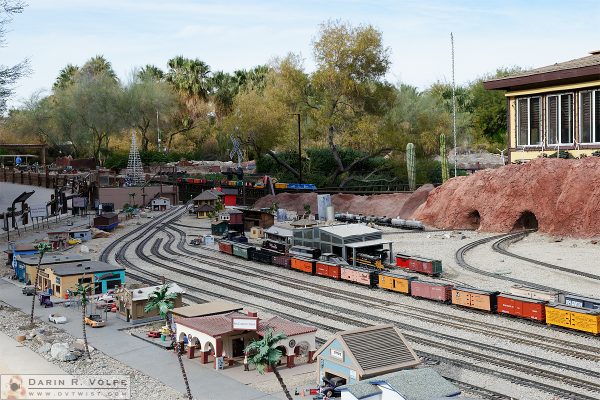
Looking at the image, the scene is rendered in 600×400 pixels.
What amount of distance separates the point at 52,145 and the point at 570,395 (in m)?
127

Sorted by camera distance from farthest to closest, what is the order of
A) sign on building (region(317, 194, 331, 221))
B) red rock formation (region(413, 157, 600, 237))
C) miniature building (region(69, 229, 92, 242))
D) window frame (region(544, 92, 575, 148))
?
sign on building (region(317, 194, 331, 221)), miniature building (region(69, 229, 92, 242)), window frame (region(544, 92, 575, 148)), red rock formation (region(413, 157, 600, 237))

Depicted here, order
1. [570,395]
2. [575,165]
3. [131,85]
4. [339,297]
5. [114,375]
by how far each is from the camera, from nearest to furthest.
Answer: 1. [570,395]
2. [114,375]
3. [339,297]
4. [575,165]
5. [131,85]

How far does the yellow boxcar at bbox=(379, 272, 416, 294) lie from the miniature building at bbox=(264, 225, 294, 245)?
11.4 meters

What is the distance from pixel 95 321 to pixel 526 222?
124 ft

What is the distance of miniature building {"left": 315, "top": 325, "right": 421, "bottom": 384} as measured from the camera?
21.6 meters

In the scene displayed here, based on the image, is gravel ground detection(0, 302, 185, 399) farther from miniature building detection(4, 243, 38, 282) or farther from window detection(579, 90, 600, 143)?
window detection(579, 90, 600, 143)

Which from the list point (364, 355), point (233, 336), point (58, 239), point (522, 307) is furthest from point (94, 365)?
point (58, 239)

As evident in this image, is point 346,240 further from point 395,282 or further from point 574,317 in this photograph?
point 574,317

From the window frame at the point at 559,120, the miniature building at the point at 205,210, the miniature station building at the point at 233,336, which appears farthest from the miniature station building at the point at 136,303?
the miniature building at the point at 205,210

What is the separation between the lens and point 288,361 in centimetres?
2561

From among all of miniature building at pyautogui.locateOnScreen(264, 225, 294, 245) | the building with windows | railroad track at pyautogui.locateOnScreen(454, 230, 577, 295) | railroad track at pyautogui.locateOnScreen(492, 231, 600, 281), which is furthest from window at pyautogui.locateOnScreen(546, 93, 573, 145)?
miniature building at pyautogui.locateOnScreen(264, 225, 294, 245)

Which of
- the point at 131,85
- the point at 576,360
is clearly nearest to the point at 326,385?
the point at 576,360

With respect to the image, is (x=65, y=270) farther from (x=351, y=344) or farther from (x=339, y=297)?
(x=351, y=344)

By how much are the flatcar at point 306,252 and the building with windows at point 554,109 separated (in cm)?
2593
